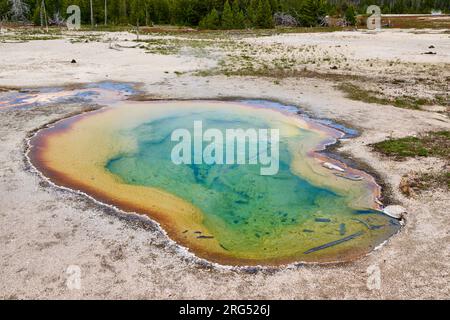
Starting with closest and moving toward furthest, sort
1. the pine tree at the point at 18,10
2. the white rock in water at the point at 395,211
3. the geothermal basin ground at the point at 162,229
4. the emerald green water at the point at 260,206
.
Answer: the geothermal basin ground at the point at 162,229 < the emerald green water at the point at 260,206 < the white rock in water at the point at 395,211 < the pine tree at the point at 18,10

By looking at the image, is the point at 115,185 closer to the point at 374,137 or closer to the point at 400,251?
the point at 400,251

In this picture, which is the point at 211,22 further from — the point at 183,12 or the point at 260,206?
the point at 260,206

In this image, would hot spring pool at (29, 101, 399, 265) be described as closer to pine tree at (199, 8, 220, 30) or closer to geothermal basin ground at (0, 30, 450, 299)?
geothermal basin ground at (0, 30, 450, 299)

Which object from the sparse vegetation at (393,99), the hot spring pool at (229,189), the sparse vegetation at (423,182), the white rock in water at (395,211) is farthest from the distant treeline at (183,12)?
the white rock in water at (395,211)

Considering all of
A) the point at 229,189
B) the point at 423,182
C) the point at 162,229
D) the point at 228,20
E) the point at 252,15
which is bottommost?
the point at 162,229

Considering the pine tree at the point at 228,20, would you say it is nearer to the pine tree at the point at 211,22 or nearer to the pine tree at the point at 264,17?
Result: the pine tree at the point at 211,22

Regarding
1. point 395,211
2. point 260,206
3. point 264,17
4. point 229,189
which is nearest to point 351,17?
point 264,17
